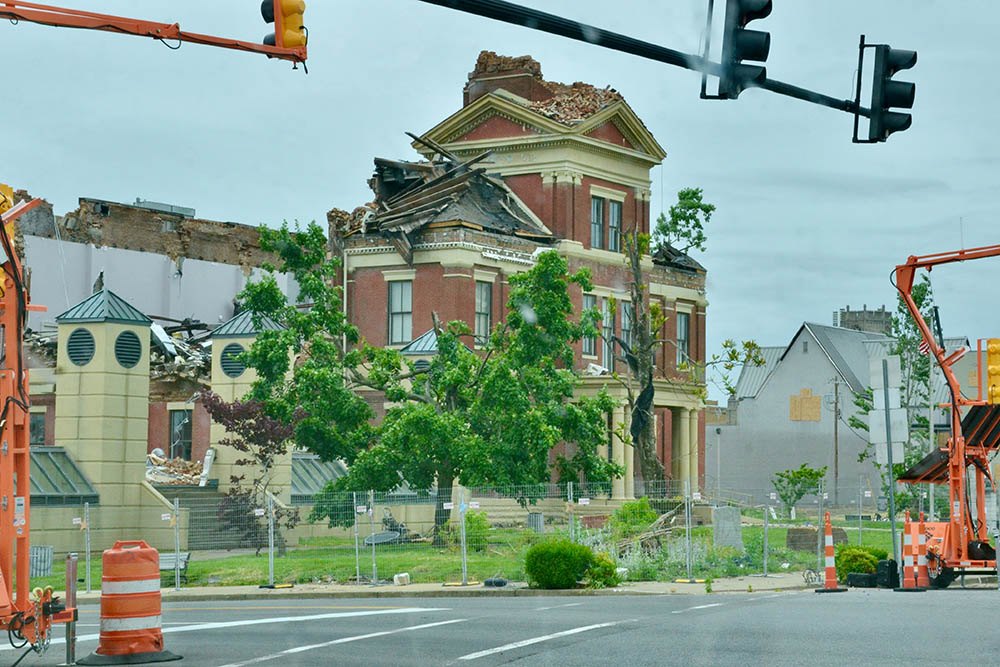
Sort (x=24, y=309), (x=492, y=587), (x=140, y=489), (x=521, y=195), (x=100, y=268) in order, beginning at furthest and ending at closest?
(x=100, y=268)
(x=521, y=195)
(x=140, y=489)
(x=492, y=587)
(x=24, y=309)

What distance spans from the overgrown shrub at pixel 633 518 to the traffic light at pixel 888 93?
63.4ft

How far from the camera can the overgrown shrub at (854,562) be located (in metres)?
25.7

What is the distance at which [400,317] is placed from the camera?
162 feet

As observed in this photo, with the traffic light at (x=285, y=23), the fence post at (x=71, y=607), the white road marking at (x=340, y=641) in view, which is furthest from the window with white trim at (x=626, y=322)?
the traffic light at (x=285, y=23)

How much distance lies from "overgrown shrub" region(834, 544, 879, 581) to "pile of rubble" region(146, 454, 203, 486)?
2095cm

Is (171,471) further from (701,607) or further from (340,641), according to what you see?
(340,641)

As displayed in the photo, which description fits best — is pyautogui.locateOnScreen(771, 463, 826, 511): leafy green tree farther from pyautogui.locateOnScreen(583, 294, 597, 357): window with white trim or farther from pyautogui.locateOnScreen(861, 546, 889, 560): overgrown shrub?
pyautogui.locateOnScreen(861, 546, 889, 560): overgrown shrub

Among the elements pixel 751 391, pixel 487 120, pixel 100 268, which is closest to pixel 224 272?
pixel 100 268

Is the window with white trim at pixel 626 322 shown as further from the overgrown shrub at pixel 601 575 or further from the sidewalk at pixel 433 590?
the overgrown shrub at pixel 601 575

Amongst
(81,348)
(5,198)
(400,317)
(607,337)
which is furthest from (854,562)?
(607,337)

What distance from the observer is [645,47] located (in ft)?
40.7

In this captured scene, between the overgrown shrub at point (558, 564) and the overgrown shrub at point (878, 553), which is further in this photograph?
the overgrown shrub at point (878, 553)

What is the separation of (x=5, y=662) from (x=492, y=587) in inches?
523

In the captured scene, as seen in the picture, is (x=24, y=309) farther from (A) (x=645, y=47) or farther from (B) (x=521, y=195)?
(B) (x=521, y=195)
